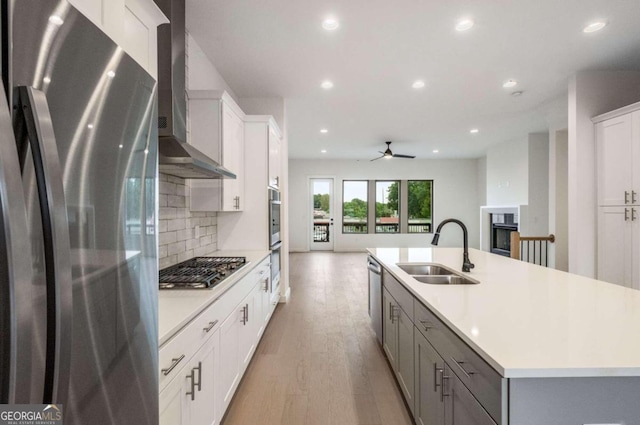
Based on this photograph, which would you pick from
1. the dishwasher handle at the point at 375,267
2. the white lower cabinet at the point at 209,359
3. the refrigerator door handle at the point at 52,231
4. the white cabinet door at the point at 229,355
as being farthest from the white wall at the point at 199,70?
the refrigerator door handle at the point at 52,231

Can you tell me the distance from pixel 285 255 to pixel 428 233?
6.70 m

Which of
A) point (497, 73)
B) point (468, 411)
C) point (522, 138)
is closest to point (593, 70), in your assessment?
point (497, 73)

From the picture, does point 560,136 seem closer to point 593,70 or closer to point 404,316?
point 593,70

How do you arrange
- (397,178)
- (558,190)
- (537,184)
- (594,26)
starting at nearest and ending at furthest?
1. (594,26)
2. (558,190)
3. (537,184)
4. (397,178)

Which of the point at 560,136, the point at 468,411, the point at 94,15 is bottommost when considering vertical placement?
the point at 468,411

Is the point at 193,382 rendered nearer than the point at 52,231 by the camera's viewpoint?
No

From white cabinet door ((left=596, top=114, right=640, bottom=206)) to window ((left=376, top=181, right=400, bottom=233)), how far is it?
6.60m

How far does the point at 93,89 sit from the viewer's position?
0.68m

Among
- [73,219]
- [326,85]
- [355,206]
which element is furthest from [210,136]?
[355,206]

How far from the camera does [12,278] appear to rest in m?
0.48

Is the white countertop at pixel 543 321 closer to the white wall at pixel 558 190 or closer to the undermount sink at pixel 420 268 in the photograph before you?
the undermount sink at pixel 420 268

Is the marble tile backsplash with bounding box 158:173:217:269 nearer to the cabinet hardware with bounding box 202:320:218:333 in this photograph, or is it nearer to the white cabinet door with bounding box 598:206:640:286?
the cabinet hardware with bounding box 202:320:218:333

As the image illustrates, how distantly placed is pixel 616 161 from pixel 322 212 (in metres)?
7.37

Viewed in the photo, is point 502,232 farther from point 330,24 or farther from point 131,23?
point 131,23
